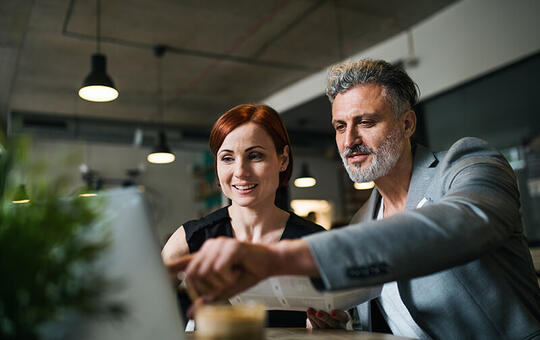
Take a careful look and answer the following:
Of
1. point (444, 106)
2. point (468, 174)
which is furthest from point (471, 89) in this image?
point (468, 174)

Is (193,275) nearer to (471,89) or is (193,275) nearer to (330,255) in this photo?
(330,255)

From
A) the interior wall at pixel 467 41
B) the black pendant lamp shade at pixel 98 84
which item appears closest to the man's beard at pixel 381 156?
the black pendant lamp shade at pixel 98 84

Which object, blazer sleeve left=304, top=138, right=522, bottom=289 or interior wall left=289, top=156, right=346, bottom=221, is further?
interior wall left=289, top=156, right=346, bottom=221

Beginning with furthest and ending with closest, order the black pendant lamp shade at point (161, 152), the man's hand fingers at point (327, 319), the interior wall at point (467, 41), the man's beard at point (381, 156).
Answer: the black pendant lamp shade at point (161, 152) < the interior wall at point (467, 41) < the man's beard at point (381, 156) < the man's hand fingers at point (327, 319)

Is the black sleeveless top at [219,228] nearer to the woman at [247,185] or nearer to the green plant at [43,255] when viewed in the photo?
the woman at [247,185]

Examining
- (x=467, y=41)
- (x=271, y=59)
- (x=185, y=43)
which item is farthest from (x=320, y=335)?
(x=271, y=59)

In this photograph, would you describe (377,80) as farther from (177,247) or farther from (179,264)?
(179,264)

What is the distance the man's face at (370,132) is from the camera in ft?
5.85

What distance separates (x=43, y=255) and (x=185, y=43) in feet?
18.8

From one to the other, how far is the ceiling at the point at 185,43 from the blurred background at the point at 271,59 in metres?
0.02

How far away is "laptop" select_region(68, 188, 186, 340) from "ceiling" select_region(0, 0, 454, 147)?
14.3 feet

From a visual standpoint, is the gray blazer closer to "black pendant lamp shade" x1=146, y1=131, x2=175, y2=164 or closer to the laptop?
the laptop

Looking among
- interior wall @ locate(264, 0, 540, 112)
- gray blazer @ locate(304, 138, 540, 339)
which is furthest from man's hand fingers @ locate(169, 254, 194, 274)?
interior wall @ locate(264, 0, 540, 112)

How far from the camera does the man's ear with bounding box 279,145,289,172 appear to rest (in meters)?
2.02
